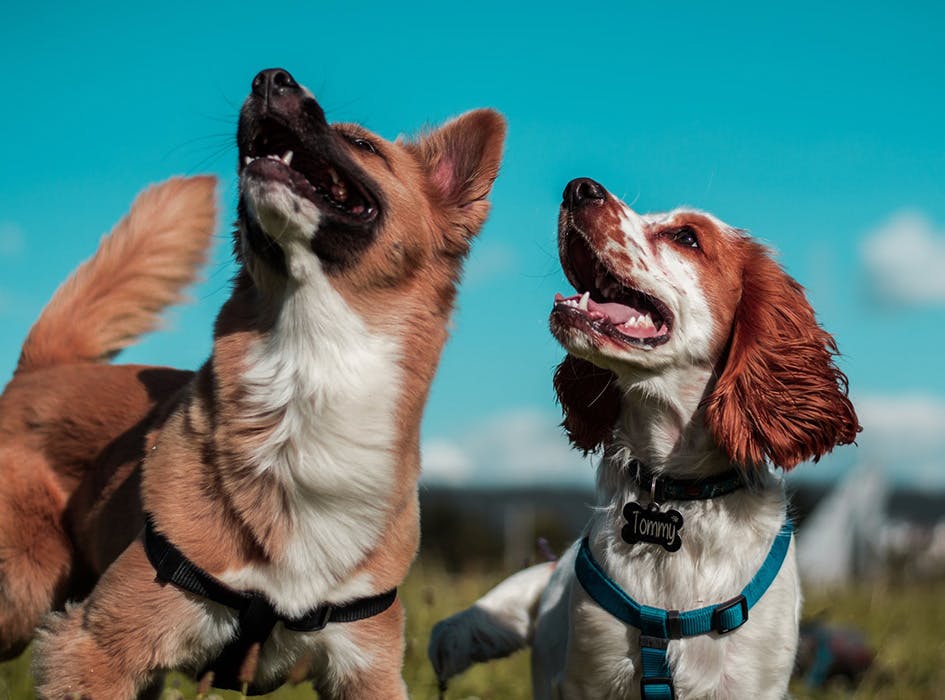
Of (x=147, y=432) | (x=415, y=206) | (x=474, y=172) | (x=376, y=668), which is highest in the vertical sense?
(x=474, y=172)

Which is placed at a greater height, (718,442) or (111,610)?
(718,442)

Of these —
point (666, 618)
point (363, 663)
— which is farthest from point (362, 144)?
point (666, 618)

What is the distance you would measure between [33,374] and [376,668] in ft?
7.89

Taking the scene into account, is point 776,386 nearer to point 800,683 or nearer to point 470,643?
point 470,643

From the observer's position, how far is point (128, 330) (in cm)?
548

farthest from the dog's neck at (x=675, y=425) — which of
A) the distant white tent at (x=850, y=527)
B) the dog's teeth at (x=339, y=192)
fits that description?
the distant white tent at (x=850, y=527)

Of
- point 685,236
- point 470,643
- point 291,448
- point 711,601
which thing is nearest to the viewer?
point 291,448

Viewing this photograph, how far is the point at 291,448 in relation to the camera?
3803 millimetres

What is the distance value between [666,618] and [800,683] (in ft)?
8.74

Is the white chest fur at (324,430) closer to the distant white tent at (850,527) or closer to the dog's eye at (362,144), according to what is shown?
the dog's eye at (362,144)

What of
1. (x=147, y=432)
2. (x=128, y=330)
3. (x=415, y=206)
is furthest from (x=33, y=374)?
(x=415, y=206)

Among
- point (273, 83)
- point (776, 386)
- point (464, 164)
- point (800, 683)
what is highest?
point (464, 164)

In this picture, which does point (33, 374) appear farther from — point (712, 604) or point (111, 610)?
point (712, 604)

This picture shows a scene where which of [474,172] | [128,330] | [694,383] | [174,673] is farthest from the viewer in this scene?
[128,330]
